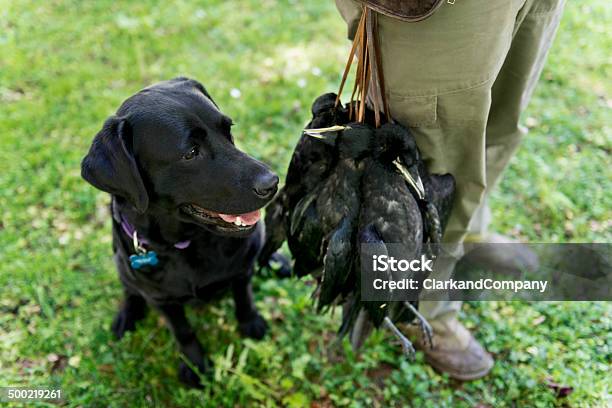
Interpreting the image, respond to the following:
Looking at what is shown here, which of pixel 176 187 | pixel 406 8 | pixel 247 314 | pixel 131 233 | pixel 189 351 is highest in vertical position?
pixel 406 8

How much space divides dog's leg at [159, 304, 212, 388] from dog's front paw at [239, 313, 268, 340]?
234mm

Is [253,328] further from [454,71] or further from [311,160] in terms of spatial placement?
[454,71]

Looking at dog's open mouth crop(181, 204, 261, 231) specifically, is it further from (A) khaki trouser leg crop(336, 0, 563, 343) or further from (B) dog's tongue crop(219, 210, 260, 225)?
(A) khaki trouser leg crop(336, 0, 563, 343)

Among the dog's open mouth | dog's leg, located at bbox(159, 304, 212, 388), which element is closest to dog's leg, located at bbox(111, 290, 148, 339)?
dog's leg, located at bbox(159, 304, 212, 388)

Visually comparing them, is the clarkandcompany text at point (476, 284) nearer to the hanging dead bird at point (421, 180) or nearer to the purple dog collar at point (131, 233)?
the hanging dead bird at point (421, 180)

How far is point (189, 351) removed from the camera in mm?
2461

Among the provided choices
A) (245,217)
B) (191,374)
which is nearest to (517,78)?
(245,217)

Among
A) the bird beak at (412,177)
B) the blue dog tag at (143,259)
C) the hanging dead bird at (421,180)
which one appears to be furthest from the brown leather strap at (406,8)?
the blue dog tag at (143,259)

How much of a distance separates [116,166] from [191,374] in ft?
3.83

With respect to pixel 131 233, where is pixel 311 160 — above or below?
above

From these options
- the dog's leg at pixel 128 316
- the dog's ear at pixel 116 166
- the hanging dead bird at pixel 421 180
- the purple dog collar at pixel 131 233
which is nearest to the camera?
the hanging dead bird at pixel 421 180

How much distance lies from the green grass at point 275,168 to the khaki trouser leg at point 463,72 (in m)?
0.86

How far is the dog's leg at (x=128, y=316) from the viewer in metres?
2.64

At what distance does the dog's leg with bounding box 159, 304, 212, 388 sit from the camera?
240 centimetres
